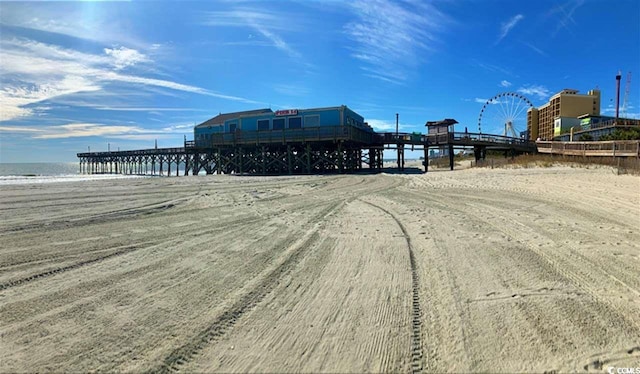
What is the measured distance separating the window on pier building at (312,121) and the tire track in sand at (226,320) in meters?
26.1

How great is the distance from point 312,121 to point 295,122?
174 centimetres

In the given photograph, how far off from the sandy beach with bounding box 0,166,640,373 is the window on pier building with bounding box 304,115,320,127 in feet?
79.7

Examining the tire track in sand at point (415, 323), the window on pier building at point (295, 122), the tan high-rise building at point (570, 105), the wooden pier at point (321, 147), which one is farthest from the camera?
the tan high-rise building at point (570, 105)

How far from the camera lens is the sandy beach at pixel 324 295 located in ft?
7.20

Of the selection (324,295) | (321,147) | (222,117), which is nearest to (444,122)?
(321,147)

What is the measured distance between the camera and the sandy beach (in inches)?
86.4

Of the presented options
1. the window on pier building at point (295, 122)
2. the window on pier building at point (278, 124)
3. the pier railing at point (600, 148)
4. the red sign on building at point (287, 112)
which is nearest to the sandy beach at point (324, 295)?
the pier railing at point (600, 148)

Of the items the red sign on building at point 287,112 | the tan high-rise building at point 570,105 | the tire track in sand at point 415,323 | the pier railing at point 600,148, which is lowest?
the tire track in sand at point 415,323

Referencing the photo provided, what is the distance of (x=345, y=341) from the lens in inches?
93.4

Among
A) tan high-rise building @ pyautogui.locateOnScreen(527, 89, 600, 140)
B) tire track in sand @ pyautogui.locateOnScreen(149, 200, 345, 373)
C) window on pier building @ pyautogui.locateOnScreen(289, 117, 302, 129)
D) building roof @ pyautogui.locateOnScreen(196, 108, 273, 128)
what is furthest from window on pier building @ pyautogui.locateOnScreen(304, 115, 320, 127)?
tan high-rise building @ pyautogui.locateOnScreen(527, 89, 600, 140)

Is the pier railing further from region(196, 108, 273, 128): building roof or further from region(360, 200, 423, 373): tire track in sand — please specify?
region(196, 108, 273, 128): building roof

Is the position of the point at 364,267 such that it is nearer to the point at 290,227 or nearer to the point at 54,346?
the point at 290,227

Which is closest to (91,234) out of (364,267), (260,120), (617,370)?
(364,267)

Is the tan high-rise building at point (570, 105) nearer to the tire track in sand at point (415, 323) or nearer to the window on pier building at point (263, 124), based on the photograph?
the window on pier building at point (263, 124)
